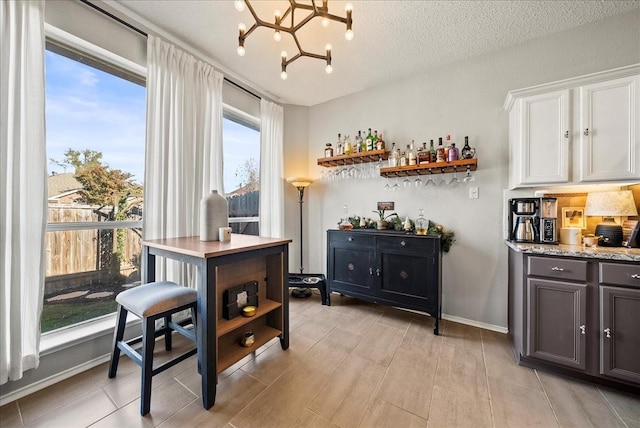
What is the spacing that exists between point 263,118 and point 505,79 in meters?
2.78

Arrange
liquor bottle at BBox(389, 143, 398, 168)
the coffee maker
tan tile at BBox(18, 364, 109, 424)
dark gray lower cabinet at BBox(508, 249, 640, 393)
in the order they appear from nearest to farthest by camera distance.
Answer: tan tile at BBox(18, 364, 109, 424), dark gray lower cabinet at BBox(508, 249, 640, 393), the coffee maker, liquor bottle at BBox(389, 143, 398, 168)

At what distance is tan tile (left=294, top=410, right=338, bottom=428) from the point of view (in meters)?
1.34

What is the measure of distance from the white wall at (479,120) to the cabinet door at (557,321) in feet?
2.16

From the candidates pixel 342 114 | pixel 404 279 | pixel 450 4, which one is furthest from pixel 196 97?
pixel 404 279

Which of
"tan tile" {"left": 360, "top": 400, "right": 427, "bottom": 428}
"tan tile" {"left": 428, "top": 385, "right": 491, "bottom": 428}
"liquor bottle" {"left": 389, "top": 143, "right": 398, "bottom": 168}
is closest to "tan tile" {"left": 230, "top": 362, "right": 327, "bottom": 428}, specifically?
"tan tile" {"left": 360, "top": 400, "right": 427, "bottom": 428}

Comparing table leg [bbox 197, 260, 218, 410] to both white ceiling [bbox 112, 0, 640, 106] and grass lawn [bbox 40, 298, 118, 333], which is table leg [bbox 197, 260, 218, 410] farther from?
white ceiling [bbox 112, 0, 640, 106]

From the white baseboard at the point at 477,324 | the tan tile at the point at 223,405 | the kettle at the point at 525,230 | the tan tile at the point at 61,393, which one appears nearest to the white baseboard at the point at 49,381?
the tan tile at the point at 61,393

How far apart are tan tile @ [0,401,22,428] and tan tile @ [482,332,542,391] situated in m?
2.96

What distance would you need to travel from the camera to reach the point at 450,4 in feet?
6.19

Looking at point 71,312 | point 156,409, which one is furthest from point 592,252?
point 71,312

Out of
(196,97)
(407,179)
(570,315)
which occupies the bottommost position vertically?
(570,315)

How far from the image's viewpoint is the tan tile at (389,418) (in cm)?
135

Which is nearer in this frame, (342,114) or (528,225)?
(528,225)

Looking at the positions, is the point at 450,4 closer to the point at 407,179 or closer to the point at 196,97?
the point at 407,179
